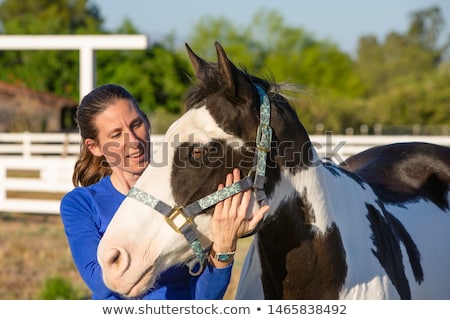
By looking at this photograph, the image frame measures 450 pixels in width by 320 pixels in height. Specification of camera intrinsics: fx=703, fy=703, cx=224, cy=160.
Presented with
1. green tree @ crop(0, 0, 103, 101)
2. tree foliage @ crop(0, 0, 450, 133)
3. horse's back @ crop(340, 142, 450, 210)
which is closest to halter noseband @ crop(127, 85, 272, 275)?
horse's back @ crop(340, 142, 450, 210)

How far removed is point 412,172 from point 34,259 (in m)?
5.13

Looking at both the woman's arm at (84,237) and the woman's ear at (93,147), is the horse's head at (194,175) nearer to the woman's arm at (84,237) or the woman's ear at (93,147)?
the woman's arm at (84,237)

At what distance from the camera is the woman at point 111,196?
107 inches

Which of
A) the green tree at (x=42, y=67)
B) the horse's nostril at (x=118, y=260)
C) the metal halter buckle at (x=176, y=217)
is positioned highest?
the green tree at (x=42, y=67)

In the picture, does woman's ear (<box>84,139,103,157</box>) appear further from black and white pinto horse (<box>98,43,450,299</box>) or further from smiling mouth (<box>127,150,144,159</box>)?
black and white pinto horse (<box>98,43,450,299</box>)

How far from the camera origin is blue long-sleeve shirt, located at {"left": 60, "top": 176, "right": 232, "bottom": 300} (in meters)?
2.71

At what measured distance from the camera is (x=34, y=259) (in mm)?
7895

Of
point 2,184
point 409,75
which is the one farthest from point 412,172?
point 409,75

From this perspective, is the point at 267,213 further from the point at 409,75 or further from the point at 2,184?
the point at 409,75

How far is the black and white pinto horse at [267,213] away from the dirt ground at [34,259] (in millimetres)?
3221

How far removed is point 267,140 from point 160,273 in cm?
61

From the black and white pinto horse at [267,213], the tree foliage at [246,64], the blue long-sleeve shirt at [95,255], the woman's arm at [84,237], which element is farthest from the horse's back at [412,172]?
the tree foliage at [246,64]
